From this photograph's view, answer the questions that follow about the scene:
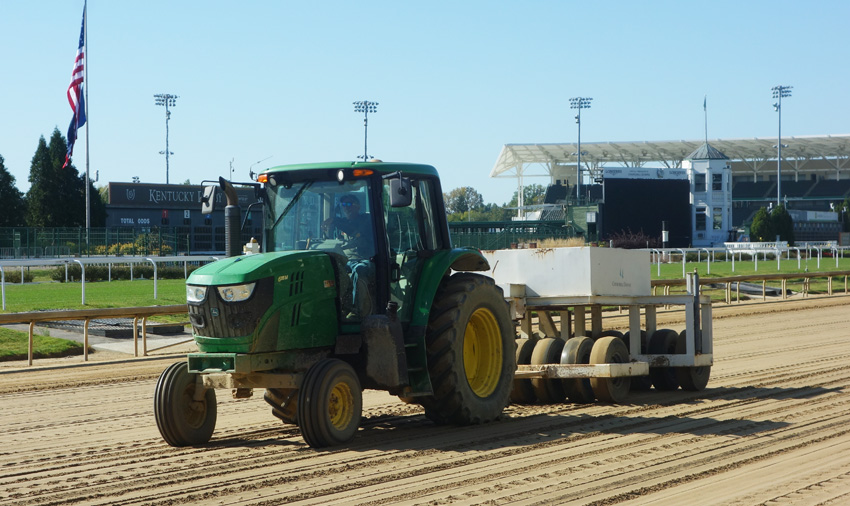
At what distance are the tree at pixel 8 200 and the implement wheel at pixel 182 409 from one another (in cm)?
5354

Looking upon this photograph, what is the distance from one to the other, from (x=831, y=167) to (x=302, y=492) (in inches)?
3984

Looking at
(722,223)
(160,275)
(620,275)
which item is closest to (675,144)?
(722,223)

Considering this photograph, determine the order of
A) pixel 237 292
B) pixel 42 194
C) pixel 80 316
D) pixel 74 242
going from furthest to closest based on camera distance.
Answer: pixel 42 194, pixel 74 242, pixel 80 316, pixel 237 292

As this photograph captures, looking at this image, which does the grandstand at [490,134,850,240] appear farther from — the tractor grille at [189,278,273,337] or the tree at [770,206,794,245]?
the tractor grille at [189,278,273,337]

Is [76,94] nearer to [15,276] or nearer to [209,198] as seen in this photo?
[15,276]

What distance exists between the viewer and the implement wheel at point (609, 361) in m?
9.47

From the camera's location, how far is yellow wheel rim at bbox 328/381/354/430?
737 centimetres

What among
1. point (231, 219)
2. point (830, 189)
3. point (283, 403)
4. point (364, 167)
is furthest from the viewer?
point (830, 189)

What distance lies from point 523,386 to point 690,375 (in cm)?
183

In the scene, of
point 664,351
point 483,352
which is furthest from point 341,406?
point 664,351

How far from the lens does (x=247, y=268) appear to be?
7.06m

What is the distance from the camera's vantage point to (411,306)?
7973 mm

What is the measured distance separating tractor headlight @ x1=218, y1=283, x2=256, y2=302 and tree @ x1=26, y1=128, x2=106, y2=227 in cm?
5122

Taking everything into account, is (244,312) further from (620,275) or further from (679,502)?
(620,275)
